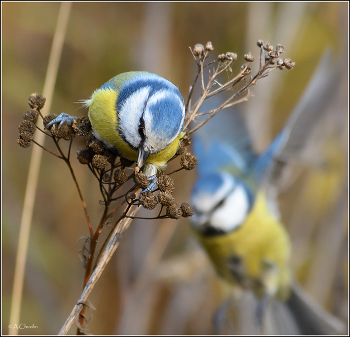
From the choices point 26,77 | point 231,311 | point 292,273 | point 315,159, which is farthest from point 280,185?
point 26,77

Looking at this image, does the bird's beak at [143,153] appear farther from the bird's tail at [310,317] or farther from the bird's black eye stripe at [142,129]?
the bird's tail at [310,317]

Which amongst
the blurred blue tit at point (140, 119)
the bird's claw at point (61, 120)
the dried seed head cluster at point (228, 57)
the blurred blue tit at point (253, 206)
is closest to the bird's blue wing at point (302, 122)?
the blurred blue tit at point (253, 206)

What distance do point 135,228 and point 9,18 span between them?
125 centimetres

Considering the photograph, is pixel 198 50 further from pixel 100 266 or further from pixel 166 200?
pixel 100 266

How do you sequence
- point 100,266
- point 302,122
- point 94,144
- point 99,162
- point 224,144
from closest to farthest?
point 100,266, point 99,162, point 94,144, point 302,122, point 224,144

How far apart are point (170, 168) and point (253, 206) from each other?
509 mm

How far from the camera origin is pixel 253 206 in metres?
2.16

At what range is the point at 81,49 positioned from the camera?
2.02m

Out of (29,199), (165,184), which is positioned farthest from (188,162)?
(29,199)

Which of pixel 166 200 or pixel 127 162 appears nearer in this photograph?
pixel 166 200

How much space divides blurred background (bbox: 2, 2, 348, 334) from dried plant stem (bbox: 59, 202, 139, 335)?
911 millimetres

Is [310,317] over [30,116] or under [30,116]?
under

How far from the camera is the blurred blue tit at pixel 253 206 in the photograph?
6.27 feet

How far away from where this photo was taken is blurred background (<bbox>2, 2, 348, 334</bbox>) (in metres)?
1.84
